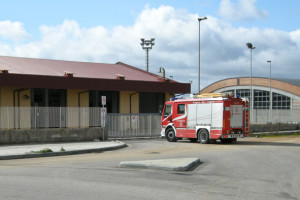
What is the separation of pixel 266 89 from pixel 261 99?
1942 millimetres

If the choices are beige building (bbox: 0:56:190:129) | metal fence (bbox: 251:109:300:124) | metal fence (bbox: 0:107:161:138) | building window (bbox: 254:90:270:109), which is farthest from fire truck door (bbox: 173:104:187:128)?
building window (bbox: 254:90:270:109)

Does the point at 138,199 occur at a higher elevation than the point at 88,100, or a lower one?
lower

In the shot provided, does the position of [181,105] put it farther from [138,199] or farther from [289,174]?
[138,199]

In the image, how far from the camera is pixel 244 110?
876 inches

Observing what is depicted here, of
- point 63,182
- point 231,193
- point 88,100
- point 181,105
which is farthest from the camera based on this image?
point 88,100

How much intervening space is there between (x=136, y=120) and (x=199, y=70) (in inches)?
328

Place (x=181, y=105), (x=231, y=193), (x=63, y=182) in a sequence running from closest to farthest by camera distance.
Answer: (x=231, y=193) → (x=63, y=182) → (x=181, y=105)

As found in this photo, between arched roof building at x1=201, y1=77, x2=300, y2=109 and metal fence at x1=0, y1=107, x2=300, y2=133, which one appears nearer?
metal fence at x1=0, y1=107, x2=300, y2=133

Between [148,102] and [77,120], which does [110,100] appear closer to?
[148,102]

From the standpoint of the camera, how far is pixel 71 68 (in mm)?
35875

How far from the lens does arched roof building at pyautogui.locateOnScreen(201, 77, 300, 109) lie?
2356 inches

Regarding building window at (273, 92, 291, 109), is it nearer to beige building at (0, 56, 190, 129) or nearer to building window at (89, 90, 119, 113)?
beige building at (0, 56, 190, 129)

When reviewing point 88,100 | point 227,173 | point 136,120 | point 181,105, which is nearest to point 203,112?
point 181,105

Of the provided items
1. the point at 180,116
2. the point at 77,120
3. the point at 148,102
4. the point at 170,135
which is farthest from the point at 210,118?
the point at 148,102
